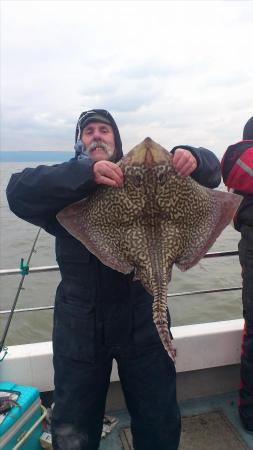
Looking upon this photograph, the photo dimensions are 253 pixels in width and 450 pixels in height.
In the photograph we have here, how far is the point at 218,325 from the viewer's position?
3988 millimetres

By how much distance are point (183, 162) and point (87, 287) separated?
1.01 metres

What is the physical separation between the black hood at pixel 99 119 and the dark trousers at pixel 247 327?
4.03ft

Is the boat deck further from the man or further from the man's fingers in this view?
the man's fingers

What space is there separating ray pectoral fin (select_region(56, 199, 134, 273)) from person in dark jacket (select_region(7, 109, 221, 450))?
0.42 ft

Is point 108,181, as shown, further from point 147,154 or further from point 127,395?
point 127,395

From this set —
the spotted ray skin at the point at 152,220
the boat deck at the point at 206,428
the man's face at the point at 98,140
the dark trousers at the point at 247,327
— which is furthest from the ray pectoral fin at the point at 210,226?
the boat deck at the point at 206,428

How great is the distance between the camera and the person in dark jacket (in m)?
2.51

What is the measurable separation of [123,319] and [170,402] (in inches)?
27.2

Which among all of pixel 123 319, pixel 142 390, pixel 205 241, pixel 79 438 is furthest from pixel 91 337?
pixel 205 241

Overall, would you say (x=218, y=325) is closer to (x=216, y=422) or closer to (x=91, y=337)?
(x=216, y=422)

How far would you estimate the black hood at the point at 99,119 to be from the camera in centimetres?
295

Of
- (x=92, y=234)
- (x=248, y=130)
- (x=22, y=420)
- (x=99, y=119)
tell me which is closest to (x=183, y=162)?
(x=92, y=234)

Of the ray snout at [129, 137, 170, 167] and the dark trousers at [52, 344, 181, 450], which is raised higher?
the ray snout at [129, 137, 170, 167]

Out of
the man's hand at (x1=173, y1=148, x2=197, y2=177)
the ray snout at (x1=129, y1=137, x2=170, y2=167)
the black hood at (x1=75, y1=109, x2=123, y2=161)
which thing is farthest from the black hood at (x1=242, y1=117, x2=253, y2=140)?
the ray snout at (x1=129, y1=137, x2=170, y2=167)
